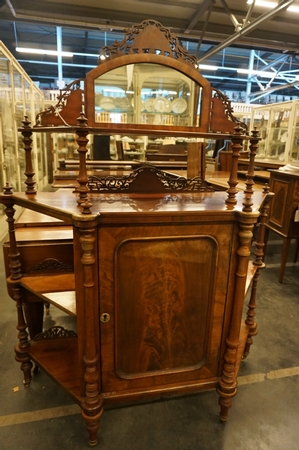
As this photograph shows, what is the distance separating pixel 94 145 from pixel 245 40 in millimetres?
3507

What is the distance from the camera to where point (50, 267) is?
4.82ft

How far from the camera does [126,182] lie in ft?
4.38

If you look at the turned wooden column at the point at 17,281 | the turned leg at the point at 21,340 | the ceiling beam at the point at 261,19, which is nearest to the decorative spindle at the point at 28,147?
the turned wooden column at the point at 17,281

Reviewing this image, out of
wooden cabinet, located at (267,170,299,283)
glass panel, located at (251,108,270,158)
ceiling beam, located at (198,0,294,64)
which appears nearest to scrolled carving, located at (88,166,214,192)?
wooden cabinet, located at (267,170,299,283)

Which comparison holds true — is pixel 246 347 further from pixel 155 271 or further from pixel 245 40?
pixel 245 40

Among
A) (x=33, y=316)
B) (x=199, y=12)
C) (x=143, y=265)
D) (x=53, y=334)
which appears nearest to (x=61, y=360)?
(x=53, y=334)

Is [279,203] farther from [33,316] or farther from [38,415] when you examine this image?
[38,415]

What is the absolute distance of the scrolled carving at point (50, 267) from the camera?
1453 millimetres

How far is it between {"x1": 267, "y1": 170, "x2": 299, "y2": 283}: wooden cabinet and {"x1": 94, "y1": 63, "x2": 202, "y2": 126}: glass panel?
→ 151 cm

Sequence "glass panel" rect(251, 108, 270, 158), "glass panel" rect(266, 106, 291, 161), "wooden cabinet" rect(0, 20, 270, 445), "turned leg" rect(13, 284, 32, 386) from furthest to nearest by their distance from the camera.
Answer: "glass panel" rect(251, 108, 270, 158)
"glass panel" rect(266, 106, 291, 161)
"turned leg" rect(13, 284, 32, 386)
"wooden cabinet" rect(0, 20, 270, 445)

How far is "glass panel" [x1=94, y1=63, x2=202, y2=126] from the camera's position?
1.41m

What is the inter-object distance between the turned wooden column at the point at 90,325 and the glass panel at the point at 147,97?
0.63 m

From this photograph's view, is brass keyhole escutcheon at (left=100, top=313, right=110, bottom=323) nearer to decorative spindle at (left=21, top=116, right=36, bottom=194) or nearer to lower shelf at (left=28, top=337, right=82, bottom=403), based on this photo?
lower shelf at (left=28, top=337, right=82, bottom=403)

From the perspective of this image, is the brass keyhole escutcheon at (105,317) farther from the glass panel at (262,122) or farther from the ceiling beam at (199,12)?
the glass panel at (262,122)
